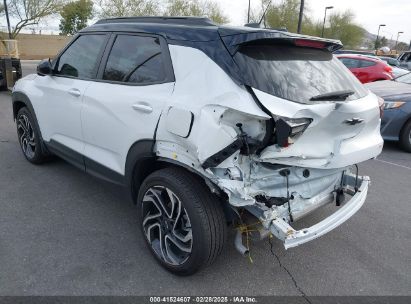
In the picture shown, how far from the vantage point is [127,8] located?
3762 centimetres

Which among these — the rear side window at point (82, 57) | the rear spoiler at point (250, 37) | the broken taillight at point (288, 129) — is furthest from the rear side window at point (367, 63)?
the broken taillight at point (288, 129)

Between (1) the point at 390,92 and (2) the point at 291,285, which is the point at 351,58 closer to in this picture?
(1) the point at 390,92

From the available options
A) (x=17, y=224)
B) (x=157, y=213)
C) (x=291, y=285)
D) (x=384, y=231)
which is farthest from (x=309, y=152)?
(x=17, y=224)

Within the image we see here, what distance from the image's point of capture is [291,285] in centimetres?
278

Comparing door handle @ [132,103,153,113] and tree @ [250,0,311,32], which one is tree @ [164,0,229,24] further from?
door handle @ [132,103,153,113]

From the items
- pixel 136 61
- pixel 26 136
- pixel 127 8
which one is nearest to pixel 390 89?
pixel 136 61

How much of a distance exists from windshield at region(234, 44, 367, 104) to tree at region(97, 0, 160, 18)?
121ft

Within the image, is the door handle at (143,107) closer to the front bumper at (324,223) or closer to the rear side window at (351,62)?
the front bumper at (324,223)

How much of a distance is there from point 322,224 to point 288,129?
2.54 feet

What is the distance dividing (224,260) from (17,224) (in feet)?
6.47

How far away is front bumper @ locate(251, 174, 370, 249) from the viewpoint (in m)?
2.33

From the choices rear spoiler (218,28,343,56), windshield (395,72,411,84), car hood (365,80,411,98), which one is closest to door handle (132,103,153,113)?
rear spoiler (218,28,343,56)

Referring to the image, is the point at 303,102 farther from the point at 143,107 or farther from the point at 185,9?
the point at 185,9

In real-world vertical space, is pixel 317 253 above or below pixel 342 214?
below
